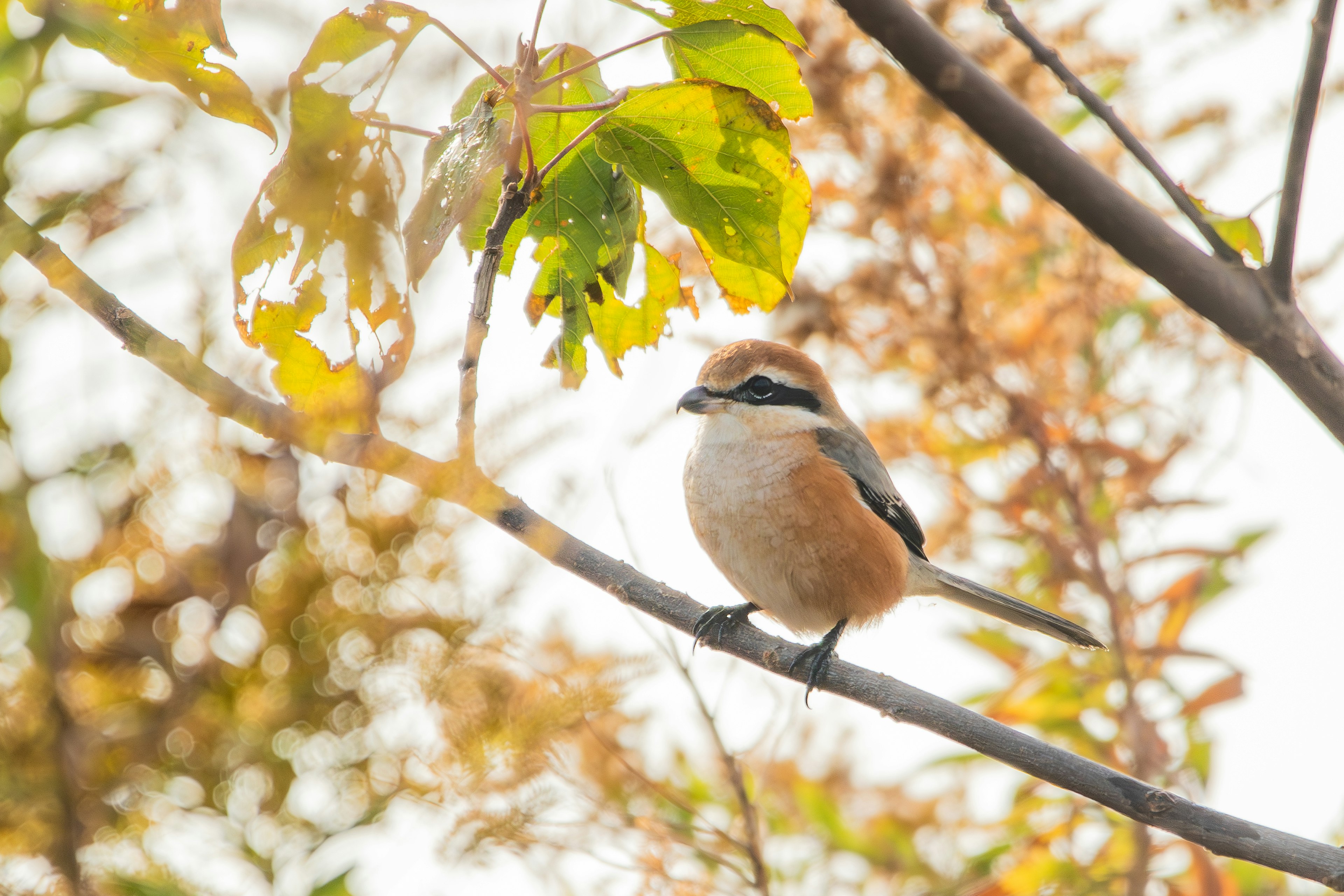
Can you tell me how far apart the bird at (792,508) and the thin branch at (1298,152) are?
202 cm

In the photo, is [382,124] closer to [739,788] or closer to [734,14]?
[734,14]

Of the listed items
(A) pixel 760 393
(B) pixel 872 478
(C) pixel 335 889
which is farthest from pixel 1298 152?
(B) pixel 872 478

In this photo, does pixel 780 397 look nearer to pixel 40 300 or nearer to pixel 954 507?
pixel 954 507

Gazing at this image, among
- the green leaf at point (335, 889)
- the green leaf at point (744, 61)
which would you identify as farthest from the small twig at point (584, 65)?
the green leaf at point (335, 889)

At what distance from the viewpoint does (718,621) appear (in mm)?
3195

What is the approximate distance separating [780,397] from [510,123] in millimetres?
2251

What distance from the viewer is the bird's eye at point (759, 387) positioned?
3787 millimetres

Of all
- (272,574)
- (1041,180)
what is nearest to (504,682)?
(272,574)

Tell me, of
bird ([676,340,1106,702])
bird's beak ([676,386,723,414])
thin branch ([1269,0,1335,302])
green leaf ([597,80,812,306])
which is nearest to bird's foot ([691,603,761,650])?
bird ([676,340,1106,702])

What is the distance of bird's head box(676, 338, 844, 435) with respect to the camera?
375 centimetres

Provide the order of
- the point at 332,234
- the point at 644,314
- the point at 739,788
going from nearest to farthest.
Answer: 1. the point at 332,234
2. the point at 644,314
3. the point at 739,788

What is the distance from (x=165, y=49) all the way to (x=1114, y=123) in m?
1.26

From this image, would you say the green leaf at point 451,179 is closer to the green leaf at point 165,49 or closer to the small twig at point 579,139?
the small twig at point 579,139

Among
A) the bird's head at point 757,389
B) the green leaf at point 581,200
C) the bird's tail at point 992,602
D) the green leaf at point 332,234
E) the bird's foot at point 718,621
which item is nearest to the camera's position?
the green leaf at point 332,234
